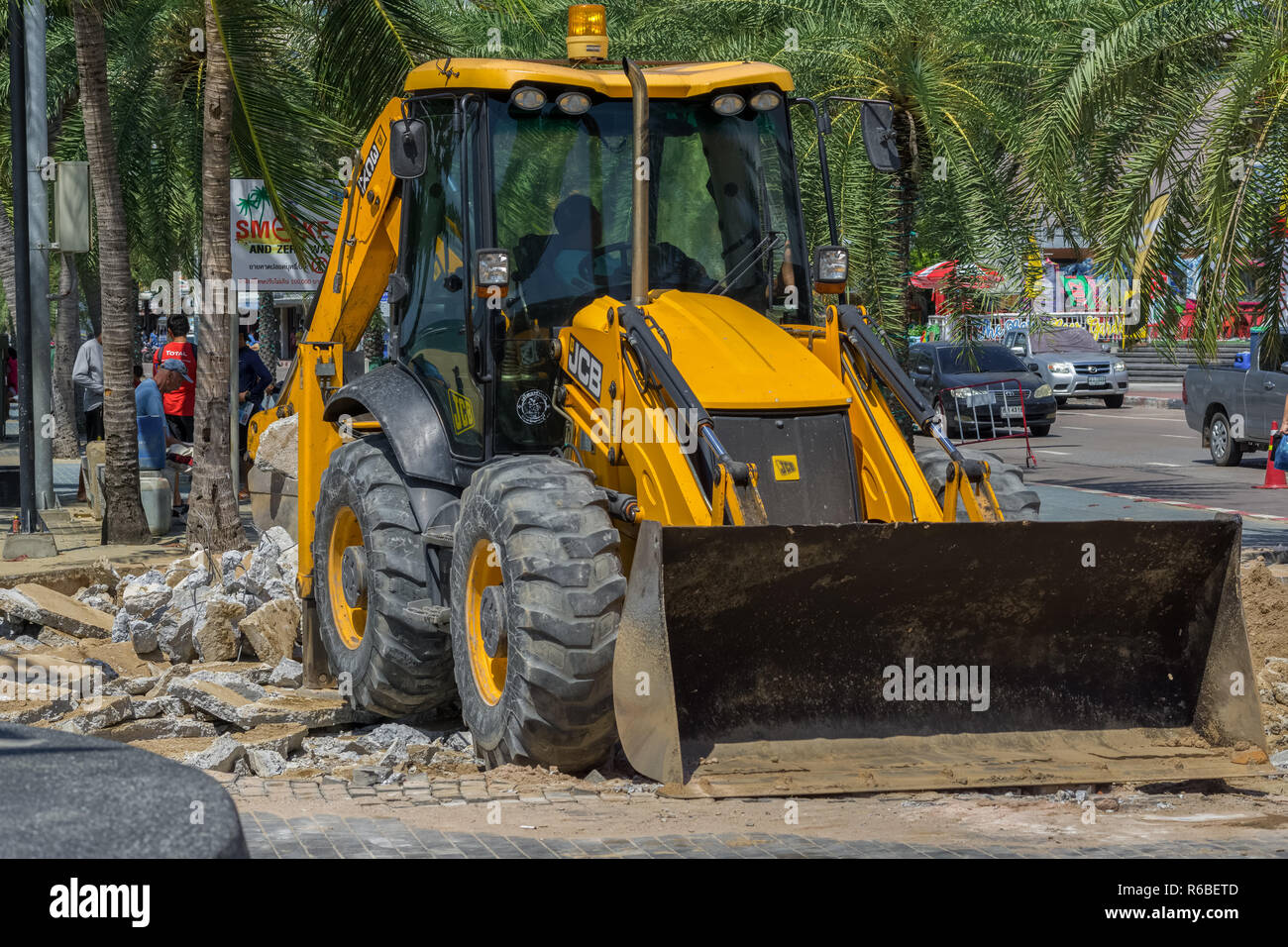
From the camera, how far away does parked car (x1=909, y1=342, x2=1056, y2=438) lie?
28.0 metres

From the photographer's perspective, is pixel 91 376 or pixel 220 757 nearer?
pixel 220 757

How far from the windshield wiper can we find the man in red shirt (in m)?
12.6

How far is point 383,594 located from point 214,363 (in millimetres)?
7063

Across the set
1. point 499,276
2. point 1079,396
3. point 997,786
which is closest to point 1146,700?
point 997,786

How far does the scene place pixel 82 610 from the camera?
11.1 meters

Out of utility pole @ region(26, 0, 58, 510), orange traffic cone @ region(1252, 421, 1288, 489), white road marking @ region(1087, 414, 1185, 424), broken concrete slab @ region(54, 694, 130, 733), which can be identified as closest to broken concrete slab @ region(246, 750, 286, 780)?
broken concrete slab @ region(54, 694, 130, 733)

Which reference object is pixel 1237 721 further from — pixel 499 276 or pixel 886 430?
pixel 499 276

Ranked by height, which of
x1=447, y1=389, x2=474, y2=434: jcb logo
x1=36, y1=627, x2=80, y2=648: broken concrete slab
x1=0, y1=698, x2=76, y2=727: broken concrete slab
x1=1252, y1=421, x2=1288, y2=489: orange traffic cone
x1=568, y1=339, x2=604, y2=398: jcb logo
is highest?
x1=568, y1=339, x2=604, y2=398: jcb logo

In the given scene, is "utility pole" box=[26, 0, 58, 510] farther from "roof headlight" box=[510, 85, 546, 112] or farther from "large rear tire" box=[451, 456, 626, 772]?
"large rear tire" box=[451, 456, 626, 772]

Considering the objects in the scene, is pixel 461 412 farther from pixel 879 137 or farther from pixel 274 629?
pixel 274 629

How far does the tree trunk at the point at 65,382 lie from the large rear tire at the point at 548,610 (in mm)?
20036

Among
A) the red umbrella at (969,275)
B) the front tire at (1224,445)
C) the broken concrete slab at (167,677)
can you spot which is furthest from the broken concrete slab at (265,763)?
the front tire at (1224,445)

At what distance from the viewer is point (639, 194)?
7.48m

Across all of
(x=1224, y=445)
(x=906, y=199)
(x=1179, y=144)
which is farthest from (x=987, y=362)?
(x=1179, y=144)
